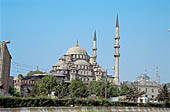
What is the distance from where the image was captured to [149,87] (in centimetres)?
11056

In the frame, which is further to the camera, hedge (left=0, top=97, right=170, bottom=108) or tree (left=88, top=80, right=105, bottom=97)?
tree (left=88, top=80, right=105, bottom=97)

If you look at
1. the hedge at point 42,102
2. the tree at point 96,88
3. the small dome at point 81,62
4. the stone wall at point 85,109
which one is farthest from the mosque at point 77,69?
the hedge at point 42,102

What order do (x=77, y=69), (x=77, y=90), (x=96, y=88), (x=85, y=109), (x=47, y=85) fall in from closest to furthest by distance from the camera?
(x=85, y=109)
(x=47, y=85)
(x=77, y=90)
(x=96, y=88)
(x=77, y=69)

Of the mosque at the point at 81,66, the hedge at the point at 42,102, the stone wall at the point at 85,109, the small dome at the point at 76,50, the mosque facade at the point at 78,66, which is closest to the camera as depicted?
the hedge at the point at 42,102

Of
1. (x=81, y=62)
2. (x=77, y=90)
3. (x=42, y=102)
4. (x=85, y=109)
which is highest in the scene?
(x=81, y=62)

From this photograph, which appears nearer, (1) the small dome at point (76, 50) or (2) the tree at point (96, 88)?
(2) the tree at point (96, 88)

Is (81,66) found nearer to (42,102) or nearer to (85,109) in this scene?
(85,109)

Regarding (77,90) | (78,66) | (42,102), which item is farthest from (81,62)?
(42,102)

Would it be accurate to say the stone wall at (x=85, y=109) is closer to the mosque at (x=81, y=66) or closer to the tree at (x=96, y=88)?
the tree at (x=96, y=88)

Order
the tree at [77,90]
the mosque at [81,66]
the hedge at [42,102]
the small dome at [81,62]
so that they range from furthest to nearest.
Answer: the small dome at [81,62], the mosque at [81,66], the tree at [77,90], the hedge at [42,102]

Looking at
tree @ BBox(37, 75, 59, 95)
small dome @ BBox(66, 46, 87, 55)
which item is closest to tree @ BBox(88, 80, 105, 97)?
tree @ BBox(37, 75, 59, 95)

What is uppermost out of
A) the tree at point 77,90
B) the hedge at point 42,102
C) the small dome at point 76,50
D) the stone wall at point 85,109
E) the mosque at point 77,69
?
the small dome at point 76,50

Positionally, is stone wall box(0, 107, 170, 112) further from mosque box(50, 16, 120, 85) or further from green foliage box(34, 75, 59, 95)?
mosque box(50, 16, 120, 85)

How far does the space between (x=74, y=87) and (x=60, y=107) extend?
44790 millimetres
